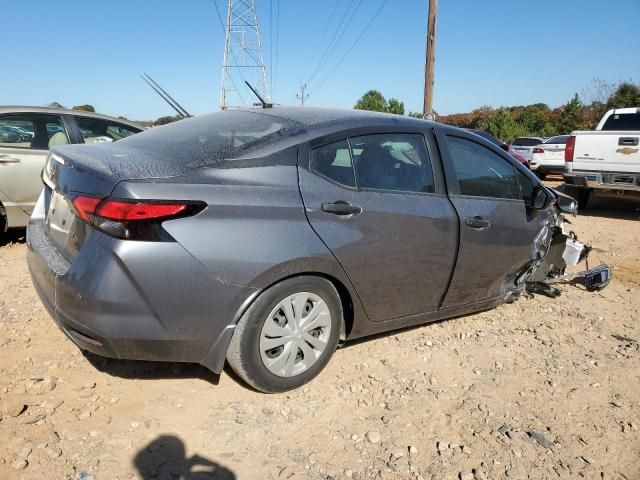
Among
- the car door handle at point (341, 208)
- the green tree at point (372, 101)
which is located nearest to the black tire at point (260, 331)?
the car door handle at point (341, 208)

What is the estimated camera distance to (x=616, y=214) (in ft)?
29.8

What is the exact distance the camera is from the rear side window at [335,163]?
2.73 m

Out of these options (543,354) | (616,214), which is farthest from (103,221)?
(616,214)

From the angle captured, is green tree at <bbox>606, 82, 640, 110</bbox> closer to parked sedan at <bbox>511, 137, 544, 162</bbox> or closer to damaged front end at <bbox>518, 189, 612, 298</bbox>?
parked sedan at <bbox>511, 137, 544, 162</bbox>

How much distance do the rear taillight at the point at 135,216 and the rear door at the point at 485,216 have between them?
1.84 meters

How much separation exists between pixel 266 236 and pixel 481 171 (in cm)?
183

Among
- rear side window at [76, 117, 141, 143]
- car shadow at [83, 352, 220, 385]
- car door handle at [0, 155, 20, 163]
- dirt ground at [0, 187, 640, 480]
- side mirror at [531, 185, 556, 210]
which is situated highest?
rear side window at [76, 117, 141, 143]

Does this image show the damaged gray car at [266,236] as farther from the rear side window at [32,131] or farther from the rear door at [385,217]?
the rear side window at [32,131]

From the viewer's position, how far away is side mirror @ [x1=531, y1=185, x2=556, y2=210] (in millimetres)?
3877

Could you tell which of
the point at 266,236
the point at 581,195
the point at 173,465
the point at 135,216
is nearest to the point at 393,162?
the point at 266,236

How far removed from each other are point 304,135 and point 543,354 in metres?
2.23

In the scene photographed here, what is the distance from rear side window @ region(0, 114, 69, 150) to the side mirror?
15.8ft

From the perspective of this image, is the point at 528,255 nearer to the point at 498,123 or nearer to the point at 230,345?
the point at 230,345

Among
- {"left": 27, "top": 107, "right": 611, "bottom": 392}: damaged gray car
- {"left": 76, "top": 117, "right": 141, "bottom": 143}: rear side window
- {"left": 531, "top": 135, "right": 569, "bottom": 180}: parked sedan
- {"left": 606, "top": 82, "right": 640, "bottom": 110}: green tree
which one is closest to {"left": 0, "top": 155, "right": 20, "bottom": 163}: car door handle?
{"left": 76, "top": 117, "right": 141, "bottom": 143}: rear side window
